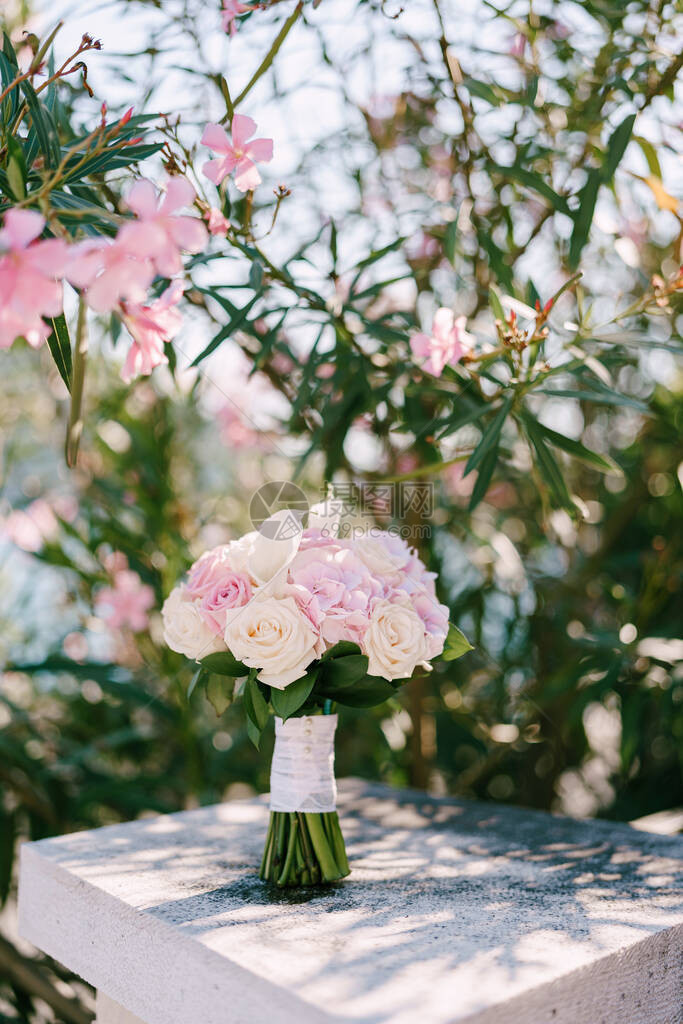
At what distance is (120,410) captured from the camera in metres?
1.85

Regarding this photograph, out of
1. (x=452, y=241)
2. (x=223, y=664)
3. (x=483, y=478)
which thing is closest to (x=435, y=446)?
(x=483, y=478)

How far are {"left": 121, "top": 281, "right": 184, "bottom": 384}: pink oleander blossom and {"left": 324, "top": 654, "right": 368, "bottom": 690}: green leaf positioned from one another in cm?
36

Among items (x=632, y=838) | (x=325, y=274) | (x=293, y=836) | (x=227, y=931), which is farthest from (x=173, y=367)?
(x=632, y=838)

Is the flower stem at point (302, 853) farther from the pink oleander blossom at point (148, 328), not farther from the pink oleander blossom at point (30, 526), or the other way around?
the pink oleander blossom at point (30, 526)

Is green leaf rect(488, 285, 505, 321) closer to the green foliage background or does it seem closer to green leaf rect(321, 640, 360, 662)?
the green foliage background

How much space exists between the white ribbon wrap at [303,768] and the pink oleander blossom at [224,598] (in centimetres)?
16

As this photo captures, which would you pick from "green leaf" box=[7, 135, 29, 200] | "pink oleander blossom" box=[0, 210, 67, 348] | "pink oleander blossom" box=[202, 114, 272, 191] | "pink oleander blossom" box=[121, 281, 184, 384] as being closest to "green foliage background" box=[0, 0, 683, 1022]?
"pink oleander blossom" box=[202, 114, 272, 191]

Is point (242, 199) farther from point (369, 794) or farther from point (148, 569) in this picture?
point (369, 794)

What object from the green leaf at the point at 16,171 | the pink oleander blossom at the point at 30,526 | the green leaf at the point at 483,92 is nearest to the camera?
the green leaf at the point at 16,171

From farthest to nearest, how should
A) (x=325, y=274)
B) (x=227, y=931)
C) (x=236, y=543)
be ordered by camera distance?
(x=325, y=274) < (x=236, y=543) < (x=227, y=931)

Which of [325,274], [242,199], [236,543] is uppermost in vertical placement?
[242,199]

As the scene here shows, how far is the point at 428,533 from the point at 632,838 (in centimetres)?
64

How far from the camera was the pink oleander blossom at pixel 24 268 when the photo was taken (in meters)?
0.62

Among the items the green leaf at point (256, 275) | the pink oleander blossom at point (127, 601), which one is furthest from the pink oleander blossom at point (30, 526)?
the green leaf at point (256, 275)
